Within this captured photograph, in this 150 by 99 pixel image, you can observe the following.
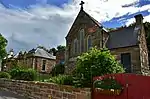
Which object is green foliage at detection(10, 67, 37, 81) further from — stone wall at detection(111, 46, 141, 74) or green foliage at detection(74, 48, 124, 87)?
stone wall at detection(111, 46, 141, 74)

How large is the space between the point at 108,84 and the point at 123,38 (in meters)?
19.2

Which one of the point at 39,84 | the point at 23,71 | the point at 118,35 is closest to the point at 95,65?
the point at 39,84

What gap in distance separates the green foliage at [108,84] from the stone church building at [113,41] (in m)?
14.8

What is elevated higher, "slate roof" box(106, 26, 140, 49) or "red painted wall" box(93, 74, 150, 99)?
"slate roof" box(106, 26, 140, 49)

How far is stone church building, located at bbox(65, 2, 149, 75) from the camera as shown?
24.2 m

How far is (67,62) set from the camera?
1235 inches

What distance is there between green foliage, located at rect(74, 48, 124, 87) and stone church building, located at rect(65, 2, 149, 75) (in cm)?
1355

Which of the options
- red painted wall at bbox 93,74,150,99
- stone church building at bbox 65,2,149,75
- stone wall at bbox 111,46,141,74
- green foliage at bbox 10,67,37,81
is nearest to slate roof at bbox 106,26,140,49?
stone church building at bbox 65,2,149,75

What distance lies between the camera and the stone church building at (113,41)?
2420 centimetres

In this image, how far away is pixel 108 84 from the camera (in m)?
8.45

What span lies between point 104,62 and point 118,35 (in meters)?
19.0

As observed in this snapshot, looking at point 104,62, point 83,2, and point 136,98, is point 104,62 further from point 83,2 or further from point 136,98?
point 83,2

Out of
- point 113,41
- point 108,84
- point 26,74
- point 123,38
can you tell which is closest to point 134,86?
point 108,84

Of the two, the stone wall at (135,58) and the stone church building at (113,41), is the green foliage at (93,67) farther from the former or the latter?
the stone wall at (135,58)
